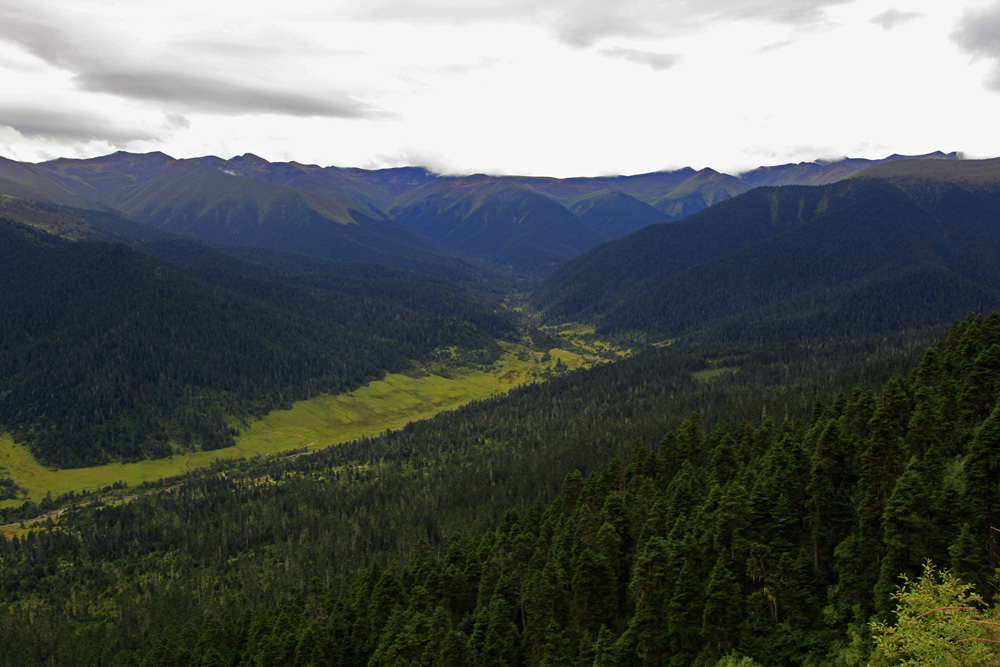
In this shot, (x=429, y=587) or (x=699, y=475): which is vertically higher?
(x=699, y=475)

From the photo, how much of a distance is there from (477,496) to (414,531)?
79.9ft

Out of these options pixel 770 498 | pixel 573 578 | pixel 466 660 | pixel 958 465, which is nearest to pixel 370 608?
pixel 466 660

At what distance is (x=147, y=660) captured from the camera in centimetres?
9656

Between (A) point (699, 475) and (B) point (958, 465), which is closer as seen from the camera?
(B) point (958, 465)

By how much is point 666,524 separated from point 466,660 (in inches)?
1116

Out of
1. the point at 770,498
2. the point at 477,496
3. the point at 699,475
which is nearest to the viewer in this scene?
the point at 770,498

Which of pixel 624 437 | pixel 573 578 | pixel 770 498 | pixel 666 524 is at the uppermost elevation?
pixel 770 498

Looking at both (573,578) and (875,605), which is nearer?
(875,605)

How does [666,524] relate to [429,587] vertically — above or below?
above

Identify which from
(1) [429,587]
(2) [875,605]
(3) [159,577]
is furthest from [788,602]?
(3) [159,577]

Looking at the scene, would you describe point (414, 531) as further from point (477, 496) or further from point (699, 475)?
point (699, 475)

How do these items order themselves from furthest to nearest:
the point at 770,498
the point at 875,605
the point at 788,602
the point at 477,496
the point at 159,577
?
1. the point at 477,496
2. the point at 159,577
3. the point at 770,498
4. the point at 788,602
5. the point at 875,605

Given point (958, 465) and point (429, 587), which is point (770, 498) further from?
point (429, 587)

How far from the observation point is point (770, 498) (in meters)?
65.7
